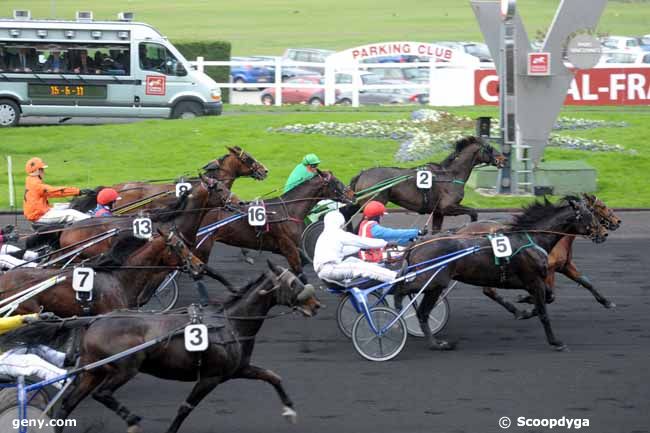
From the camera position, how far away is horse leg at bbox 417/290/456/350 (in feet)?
33.0

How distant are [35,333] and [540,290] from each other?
4.93 metres

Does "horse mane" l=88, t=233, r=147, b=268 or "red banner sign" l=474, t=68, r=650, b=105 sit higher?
"red banner sign" l=474, t=68, r=650, b=105

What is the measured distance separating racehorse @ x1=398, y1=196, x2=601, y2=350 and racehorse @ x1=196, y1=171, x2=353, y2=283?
208cm

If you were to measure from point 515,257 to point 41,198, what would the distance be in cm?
543

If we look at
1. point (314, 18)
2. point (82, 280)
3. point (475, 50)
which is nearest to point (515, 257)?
point (82, 280)

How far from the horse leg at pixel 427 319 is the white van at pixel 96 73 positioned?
48.9ft

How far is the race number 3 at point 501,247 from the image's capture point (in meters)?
10.2

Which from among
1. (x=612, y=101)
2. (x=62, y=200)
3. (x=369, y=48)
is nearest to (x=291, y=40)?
(x=369, y=48)

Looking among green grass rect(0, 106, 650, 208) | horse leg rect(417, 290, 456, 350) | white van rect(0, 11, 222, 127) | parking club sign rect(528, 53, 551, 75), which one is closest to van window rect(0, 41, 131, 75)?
white van rect(0, 11, 222, 127)

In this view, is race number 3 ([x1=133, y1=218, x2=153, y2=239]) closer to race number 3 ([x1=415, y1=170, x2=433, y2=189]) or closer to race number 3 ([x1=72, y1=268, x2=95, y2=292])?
race number 3 ([x1=72, y1=268, x2=95, y2=292])

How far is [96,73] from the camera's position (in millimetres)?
24094

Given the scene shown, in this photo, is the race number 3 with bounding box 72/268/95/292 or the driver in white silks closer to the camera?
the race number 3 with bounding box 72/268/95/292

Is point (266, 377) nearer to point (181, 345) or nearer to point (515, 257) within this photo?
point (181, 345)

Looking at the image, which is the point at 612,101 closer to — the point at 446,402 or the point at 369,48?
the point at 369,48
